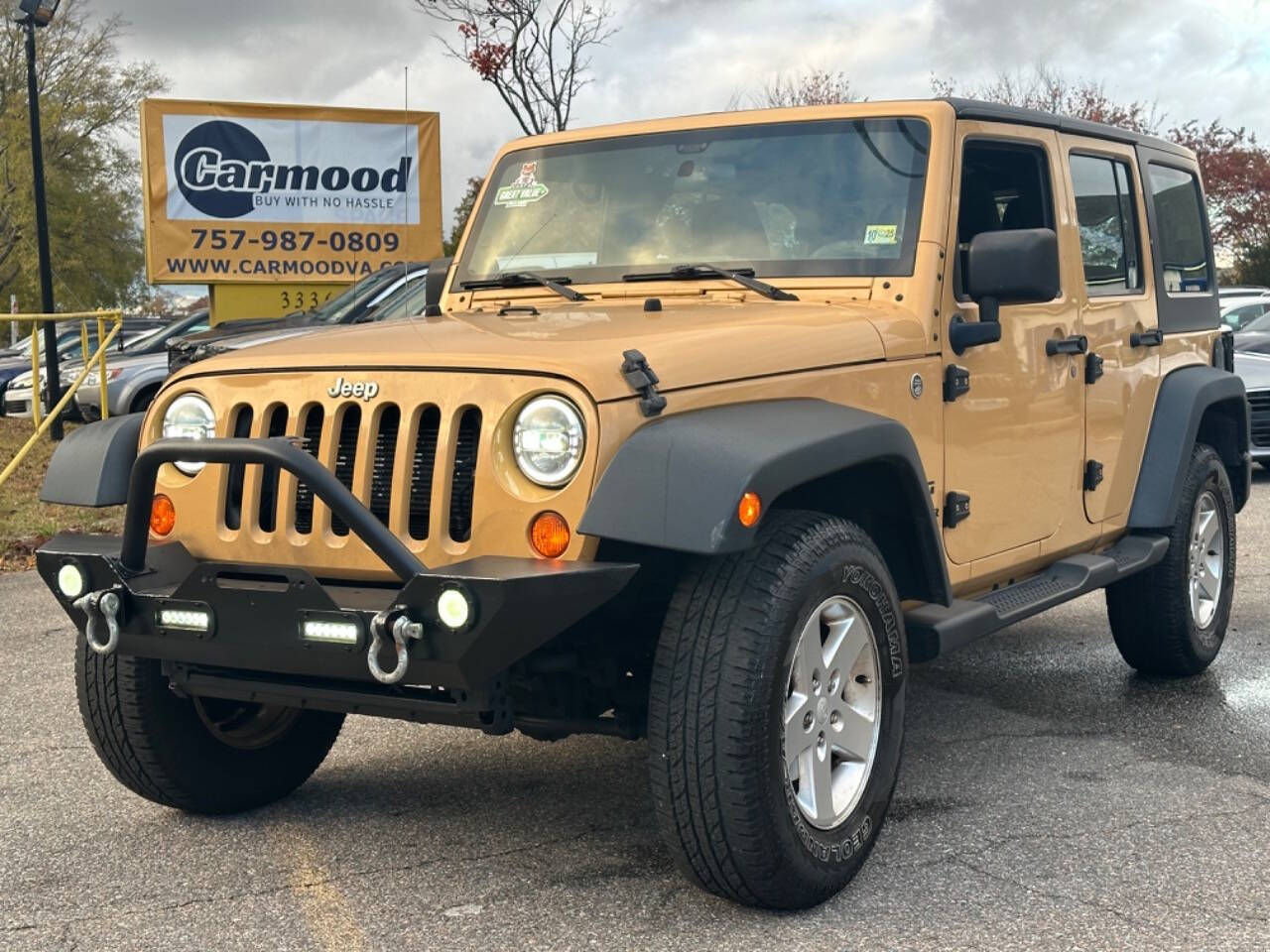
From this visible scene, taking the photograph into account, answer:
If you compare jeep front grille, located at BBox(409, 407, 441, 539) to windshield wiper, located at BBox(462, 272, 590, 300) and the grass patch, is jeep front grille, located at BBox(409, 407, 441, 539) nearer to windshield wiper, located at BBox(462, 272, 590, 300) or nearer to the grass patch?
windshield wiper, located at BBox(462, 272, 590, 300)

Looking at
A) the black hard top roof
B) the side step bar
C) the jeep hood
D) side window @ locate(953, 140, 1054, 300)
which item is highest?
the black hard top roof

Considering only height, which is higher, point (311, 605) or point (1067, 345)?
point (1067, 345)

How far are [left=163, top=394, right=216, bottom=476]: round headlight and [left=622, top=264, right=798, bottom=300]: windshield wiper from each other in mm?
1395

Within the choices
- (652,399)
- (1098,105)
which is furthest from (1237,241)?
(652,399)

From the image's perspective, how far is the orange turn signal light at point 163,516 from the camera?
12.0 ft

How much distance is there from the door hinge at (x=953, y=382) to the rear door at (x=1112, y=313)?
88cm

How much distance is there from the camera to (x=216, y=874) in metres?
3.79

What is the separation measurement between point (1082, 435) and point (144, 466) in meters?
3.08

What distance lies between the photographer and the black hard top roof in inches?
182

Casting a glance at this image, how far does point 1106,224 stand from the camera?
5.34m

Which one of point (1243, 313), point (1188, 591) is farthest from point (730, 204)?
point (1243, 313)

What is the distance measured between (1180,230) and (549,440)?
374 cm

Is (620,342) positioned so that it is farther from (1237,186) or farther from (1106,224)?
(1237,186)

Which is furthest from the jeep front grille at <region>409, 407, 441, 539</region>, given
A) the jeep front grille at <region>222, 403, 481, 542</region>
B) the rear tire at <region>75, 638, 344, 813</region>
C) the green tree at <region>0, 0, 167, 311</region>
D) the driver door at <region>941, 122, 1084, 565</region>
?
the green tree at <region>0, 0, 167, 311</region>
